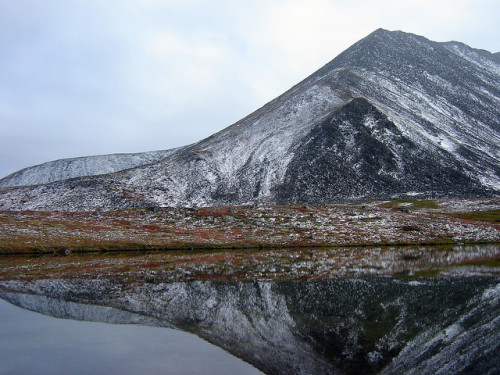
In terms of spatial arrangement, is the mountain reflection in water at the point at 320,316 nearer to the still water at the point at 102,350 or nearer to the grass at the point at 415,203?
the still water at the point at 102,350

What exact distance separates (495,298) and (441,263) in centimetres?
1679

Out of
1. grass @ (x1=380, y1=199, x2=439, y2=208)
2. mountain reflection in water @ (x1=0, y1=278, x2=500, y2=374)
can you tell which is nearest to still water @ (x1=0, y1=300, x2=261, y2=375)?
mountain reflection in water @ (x1=0, y1=278, x2=500, y2=374)

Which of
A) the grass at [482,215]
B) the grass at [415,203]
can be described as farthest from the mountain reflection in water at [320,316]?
the grass at [415,203]

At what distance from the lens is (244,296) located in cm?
2448

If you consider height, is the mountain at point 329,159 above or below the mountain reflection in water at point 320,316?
above

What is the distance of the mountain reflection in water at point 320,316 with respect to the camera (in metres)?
14.5

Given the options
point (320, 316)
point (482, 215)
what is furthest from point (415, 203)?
point (320, 316)

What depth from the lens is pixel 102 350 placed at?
15727 millimetres

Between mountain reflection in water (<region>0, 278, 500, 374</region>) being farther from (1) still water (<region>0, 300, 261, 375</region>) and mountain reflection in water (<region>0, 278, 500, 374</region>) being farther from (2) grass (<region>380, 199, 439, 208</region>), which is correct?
(2) grass (<region>380, 199, 439, 208</region>)

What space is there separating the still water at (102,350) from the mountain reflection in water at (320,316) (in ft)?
3.11

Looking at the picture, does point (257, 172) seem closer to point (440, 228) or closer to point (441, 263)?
point (440, 228)

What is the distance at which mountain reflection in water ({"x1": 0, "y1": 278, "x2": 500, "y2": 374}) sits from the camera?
14.5 meters

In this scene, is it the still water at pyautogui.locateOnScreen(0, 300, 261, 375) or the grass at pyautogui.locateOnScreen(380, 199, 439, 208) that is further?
the grass at pyautogui.locateOnScreen(380, 199, 439, 208)

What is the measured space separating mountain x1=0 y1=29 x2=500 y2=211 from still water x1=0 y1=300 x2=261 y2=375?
3443 inches
